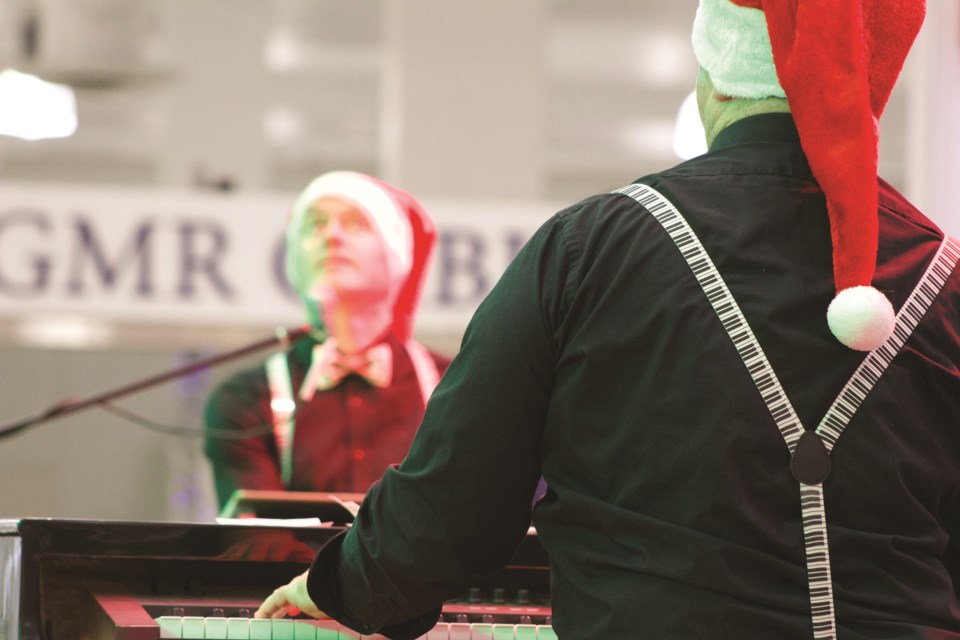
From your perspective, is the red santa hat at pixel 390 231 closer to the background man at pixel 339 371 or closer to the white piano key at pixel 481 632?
the background man at pixel 339 371

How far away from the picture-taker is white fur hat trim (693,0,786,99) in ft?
3.99

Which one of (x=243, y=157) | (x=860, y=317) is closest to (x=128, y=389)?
(x=860, y=317)

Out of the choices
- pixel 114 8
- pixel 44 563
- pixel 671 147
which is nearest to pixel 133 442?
pixel 114 8

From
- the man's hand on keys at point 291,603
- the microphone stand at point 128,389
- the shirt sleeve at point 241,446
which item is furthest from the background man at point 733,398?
the shirt sleeve at point 241,446

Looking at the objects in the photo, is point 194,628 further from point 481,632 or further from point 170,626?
point 481,632

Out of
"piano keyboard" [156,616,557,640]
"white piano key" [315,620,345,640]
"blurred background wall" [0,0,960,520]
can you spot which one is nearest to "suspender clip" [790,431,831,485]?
"piano keyboard" [156,616,557,640]

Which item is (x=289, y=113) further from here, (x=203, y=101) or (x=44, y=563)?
(x=44, y=563)

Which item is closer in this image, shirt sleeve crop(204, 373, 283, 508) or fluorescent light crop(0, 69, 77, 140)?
shirt sleeve crop(204, 373, 283, 508)

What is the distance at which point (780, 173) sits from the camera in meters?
1.21

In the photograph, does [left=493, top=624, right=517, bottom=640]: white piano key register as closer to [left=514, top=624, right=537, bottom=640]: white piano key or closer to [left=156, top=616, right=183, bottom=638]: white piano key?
[left=514, top=624, right=537, bottom=640]: white piano key

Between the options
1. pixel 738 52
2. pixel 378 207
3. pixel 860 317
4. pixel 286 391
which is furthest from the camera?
pixel 378 207

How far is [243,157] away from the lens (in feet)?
22.5

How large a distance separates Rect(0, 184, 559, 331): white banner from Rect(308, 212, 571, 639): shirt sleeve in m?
4.34

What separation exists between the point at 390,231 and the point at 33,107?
3871mm
